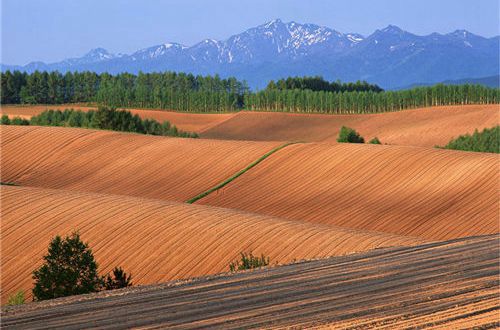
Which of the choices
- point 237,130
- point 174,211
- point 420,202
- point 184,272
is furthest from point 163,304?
point 237,130

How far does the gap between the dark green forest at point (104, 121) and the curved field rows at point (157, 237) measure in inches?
2026

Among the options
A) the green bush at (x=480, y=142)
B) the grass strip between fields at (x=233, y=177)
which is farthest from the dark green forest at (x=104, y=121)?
the grass strip between fields at (x=233, y=177)

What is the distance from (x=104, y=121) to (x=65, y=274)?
221 ft

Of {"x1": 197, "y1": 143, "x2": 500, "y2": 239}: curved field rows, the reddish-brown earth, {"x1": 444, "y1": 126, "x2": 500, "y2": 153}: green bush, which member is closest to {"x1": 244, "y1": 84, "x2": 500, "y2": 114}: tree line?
the reddish-brown earth

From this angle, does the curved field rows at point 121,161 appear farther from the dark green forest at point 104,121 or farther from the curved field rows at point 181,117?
the curved field rows at point 181,117

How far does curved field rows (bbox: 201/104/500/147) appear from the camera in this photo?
100688mm

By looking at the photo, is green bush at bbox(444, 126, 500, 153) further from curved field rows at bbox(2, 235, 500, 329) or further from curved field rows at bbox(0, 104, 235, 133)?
curved field rows at bbox(2, 235, 500, 329)

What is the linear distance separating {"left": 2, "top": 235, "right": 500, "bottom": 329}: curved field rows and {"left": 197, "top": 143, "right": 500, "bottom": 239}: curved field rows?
764 inches

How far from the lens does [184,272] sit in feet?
90.9

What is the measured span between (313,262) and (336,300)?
607 cm

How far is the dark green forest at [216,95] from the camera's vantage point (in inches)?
5236

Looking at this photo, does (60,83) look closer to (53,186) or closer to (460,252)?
(53,186)

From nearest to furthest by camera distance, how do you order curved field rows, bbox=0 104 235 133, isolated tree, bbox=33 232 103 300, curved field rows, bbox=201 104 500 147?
isolated tree, bbox=33 232 103 300 < curved field rows, bbox=201 104 500 147 < curved field rows, bbox=0 104 235 133

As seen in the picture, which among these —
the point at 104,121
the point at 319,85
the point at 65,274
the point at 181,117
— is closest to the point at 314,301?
the point at 65,274
